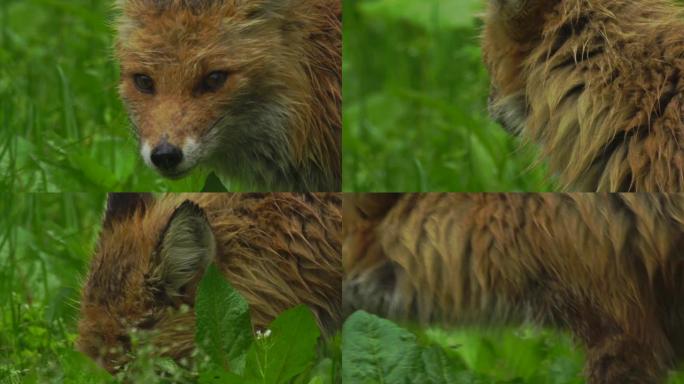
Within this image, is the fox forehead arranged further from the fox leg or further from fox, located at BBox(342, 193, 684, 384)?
the fox leg

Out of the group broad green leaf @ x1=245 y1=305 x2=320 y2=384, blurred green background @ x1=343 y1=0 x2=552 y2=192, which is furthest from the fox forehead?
blurred green background @ x1=343 y1=0 x2=552 y2=192

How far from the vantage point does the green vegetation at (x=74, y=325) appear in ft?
13.7

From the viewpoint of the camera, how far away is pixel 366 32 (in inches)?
273

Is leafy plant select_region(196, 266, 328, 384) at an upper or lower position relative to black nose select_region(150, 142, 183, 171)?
lower

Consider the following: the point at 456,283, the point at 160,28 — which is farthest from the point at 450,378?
the point at 160,28

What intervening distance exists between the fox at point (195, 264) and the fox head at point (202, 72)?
0.19 m

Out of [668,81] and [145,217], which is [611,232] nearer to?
[668,81]

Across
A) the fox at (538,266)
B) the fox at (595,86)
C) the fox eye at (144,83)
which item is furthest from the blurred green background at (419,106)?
the fox eye at (144,83)

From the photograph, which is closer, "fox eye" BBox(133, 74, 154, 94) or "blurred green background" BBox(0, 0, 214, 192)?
"fox eye" BBox(133, 74, 154, 94)

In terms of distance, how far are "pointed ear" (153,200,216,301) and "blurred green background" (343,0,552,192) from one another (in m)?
0.92

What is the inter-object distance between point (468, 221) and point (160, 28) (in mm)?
950

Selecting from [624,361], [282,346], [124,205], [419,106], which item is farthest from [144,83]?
[419,106]

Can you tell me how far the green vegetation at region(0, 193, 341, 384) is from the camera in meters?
4.17

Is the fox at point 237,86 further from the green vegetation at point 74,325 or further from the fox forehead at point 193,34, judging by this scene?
the green vegetation at point 74,325
